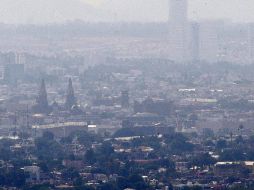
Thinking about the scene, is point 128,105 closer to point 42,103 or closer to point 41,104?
point 42,103

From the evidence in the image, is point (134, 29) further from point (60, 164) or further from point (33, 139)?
point (60, 164)

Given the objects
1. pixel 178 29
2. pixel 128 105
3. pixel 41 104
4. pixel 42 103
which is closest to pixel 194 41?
pixel 178 29

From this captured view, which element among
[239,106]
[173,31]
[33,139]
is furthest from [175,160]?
[173,31]

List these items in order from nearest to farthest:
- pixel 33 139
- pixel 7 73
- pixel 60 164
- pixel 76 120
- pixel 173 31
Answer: pixel 60 164, pixel 33 139, pixel 76 120, pixel 7 73, pixel 173 31

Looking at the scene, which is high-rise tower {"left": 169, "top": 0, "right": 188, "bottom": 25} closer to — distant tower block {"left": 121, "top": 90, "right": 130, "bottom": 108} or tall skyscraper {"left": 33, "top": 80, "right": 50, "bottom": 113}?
distant tower block {"left": 121, "top": 90, "right": 130, "bottom": 108}

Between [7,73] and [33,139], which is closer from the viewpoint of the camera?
[33,139]

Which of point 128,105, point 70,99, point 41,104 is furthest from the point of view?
point 128,105

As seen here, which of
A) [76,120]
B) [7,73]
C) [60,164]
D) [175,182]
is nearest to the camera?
[175,182]
